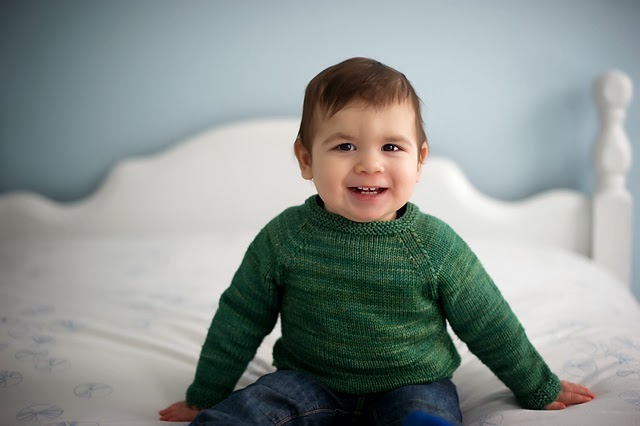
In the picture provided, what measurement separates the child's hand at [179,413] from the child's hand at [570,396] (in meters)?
0.56

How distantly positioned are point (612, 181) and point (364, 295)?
4.37ft

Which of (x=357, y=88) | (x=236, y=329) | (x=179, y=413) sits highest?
(x=357, y=88)

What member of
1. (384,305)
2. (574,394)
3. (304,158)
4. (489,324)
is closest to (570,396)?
(574,394)

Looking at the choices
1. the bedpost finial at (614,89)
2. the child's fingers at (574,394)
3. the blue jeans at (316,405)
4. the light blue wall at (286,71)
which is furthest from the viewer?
the light blue wall at (286,71)

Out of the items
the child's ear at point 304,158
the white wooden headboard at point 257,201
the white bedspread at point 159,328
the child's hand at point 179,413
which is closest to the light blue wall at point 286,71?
the white wooden headboard at point 257,201

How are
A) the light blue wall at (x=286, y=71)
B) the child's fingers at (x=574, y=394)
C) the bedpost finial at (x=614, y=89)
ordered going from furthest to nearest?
1. the light blue wall at (x=286, y=71)
2. the bedpost finial at (x=614, y=89)
3. the child's fingers at (x=574, y=394)

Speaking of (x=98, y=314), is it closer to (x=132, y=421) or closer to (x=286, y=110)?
(x=132, y=421)

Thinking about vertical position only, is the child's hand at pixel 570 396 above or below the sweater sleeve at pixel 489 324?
below

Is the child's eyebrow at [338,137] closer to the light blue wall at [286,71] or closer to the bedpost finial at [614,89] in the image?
the light blue wall at [286,71]

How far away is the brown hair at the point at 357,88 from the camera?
823 millimetres

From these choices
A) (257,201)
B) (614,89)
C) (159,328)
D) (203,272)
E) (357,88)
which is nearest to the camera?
(357,88)

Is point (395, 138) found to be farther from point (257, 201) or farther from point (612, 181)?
Answer: point (612, 181)

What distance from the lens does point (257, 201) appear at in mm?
1953

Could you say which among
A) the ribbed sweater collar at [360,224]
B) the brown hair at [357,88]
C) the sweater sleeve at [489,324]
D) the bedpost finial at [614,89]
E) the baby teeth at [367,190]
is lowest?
the sweater sleeve at [489,324]
